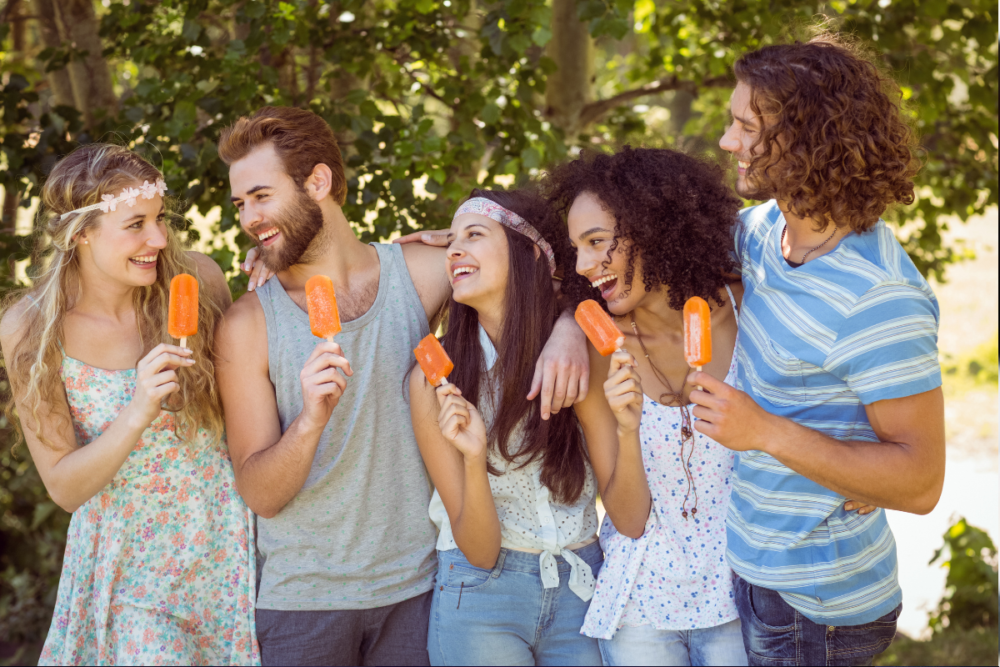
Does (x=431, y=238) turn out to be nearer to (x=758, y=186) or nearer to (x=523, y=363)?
(x=523, y=363)

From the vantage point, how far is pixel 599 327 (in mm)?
2787

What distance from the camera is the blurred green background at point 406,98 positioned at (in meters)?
3.83

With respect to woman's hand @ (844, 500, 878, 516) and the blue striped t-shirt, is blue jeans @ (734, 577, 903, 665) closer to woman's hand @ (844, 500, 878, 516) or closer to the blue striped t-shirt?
the blue striped t-shirt

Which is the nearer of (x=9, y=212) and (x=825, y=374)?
(x=825, y=374)

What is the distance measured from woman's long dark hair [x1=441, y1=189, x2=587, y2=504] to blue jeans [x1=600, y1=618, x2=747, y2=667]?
55 cm

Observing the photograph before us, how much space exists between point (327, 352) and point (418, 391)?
19.1 inches

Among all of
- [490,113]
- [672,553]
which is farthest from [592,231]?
[490,113]

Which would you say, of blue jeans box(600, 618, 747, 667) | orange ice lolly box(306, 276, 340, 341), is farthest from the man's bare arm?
orange ice lolly box(306, 276, 340, 341)

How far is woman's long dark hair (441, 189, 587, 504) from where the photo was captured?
10.2 feet

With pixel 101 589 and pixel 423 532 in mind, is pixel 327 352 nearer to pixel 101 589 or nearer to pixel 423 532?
pixel 423 532

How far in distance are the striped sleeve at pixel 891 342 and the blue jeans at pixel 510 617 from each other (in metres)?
1.40

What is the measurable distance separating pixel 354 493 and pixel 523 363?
2.79 feet

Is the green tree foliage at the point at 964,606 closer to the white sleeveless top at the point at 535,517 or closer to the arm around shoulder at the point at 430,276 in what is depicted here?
the white sleeveless top at the point at 535,517

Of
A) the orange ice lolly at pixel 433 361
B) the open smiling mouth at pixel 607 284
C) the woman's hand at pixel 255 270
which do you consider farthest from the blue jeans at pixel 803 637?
the woman's hand at pixel 255 270
